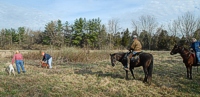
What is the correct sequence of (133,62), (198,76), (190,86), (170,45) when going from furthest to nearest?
(170,45) → (198,76) → (133,62) → (190,86)

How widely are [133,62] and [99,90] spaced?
Result: 2.68 m

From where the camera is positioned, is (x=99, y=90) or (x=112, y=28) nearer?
(x=99, y=90)

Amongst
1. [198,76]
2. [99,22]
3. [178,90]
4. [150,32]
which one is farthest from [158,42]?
[178,90]

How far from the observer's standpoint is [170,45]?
45.9m

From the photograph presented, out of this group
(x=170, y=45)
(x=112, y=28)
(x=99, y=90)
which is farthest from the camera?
(x=112, y=28)

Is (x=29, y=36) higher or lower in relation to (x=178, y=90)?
higher

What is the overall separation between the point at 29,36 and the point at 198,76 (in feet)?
185

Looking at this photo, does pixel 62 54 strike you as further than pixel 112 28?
No

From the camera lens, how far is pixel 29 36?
5850 cm

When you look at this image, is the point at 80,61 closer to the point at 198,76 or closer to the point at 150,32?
the point at 198,76

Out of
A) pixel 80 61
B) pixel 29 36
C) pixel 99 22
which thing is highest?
pixel 99 22

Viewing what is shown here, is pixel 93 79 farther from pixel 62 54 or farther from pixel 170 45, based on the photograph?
pixel 170 45

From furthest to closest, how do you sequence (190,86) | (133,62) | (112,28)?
1. (112,28)
2. (133,62)
3. (190,86)

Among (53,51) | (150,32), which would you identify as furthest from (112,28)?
(53,51)
